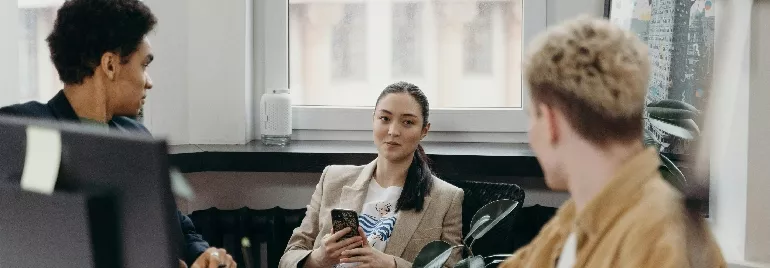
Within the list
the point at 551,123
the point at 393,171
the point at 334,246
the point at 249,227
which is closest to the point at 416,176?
the point at 393,171

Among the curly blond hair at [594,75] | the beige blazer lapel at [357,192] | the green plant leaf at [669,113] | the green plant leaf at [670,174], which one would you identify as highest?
the curly blond hair at [594,75]

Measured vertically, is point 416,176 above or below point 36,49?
below

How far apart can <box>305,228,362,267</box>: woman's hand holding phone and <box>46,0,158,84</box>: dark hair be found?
699 mm

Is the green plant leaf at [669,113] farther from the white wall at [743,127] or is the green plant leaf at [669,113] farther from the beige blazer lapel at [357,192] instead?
the beige blazer lapel at [357,192]

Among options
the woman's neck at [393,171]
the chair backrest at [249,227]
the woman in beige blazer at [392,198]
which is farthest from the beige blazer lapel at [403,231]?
the chair backrest at [249,227]

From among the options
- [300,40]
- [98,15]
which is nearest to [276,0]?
[300,40]

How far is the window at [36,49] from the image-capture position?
87.4 inches

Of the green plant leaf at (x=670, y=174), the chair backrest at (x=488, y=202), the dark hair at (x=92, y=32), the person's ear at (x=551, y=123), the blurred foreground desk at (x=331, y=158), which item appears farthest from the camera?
the blurred foreground desk at (x=331, y=158)

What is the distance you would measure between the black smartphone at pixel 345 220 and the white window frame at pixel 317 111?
758mm

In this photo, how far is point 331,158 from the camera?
2.45 metres

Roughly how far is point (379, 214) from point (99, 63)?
0.91 metres

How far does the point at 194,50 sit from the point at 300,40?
0.34 metres

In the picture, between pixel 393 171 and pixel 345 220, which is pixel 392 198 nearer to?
pixel 393 171

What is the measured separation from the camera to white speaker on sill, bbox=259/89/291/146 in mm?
2613
